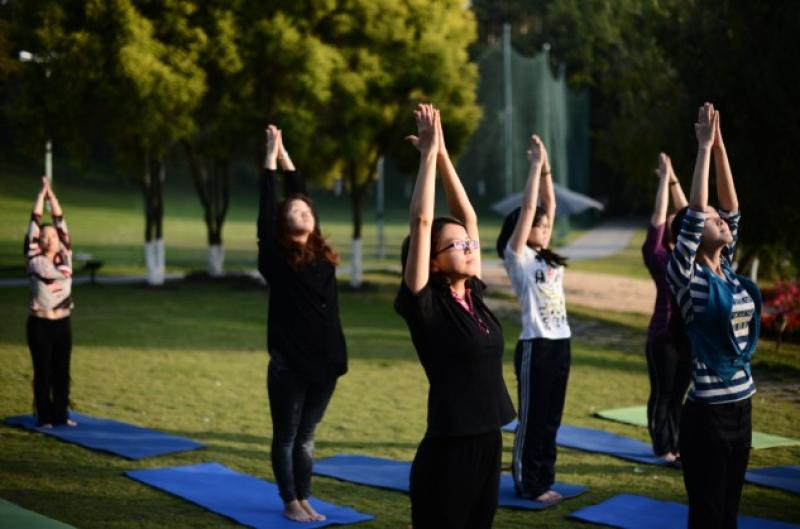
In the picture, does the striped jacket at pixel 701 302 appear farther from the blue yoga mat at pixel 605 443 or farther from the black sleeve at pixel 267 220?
the blue yoga mat at pixel 605 443

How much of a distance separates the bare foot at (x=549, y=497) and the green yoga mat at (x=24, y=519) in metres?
2.98

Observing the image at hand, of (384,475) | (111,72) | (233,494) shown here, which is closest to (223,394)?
(384,475)

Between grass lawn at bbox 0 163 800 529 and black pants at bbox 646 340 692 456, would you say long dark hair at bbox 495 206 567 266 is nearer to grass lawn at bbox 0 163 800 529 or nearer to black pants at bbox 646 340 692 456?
black pants at bbox 646 340 692 456

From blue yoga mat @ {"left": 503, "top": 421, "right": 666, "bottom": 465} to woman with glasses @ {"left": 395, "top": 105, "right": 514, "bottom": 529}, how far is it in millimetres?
3628

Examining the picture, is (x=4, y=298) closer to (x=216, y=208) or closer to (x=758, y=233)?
(x=216, y=208)

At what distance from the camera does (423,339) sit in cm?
421

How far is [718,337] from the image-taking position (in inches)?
186

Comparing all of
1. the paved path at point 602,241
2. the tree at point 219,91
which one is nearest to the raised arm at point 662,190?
the tree at point 219,91

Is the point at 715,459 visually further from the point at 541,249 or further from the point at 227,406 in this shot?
the point at 227,406

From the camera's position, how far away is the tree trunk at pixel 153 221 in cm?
2094

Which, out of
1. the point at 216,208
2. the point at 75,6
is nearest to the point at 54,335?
the point at 75,6

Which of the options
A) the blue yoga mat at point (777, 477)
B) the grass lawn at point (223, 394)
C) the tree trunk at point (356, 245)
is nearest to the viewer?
the grass lawn at point (223, 394)

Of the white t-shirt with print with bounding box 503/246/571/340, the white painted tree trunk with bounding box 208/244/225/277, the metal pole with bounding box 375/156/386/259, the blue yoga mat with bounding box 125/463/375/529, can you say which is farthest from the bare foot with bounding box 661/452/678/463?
the metal pole with bounding box 375/156/386/259

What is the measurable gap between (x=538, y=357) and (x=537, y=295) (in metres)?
0.41
